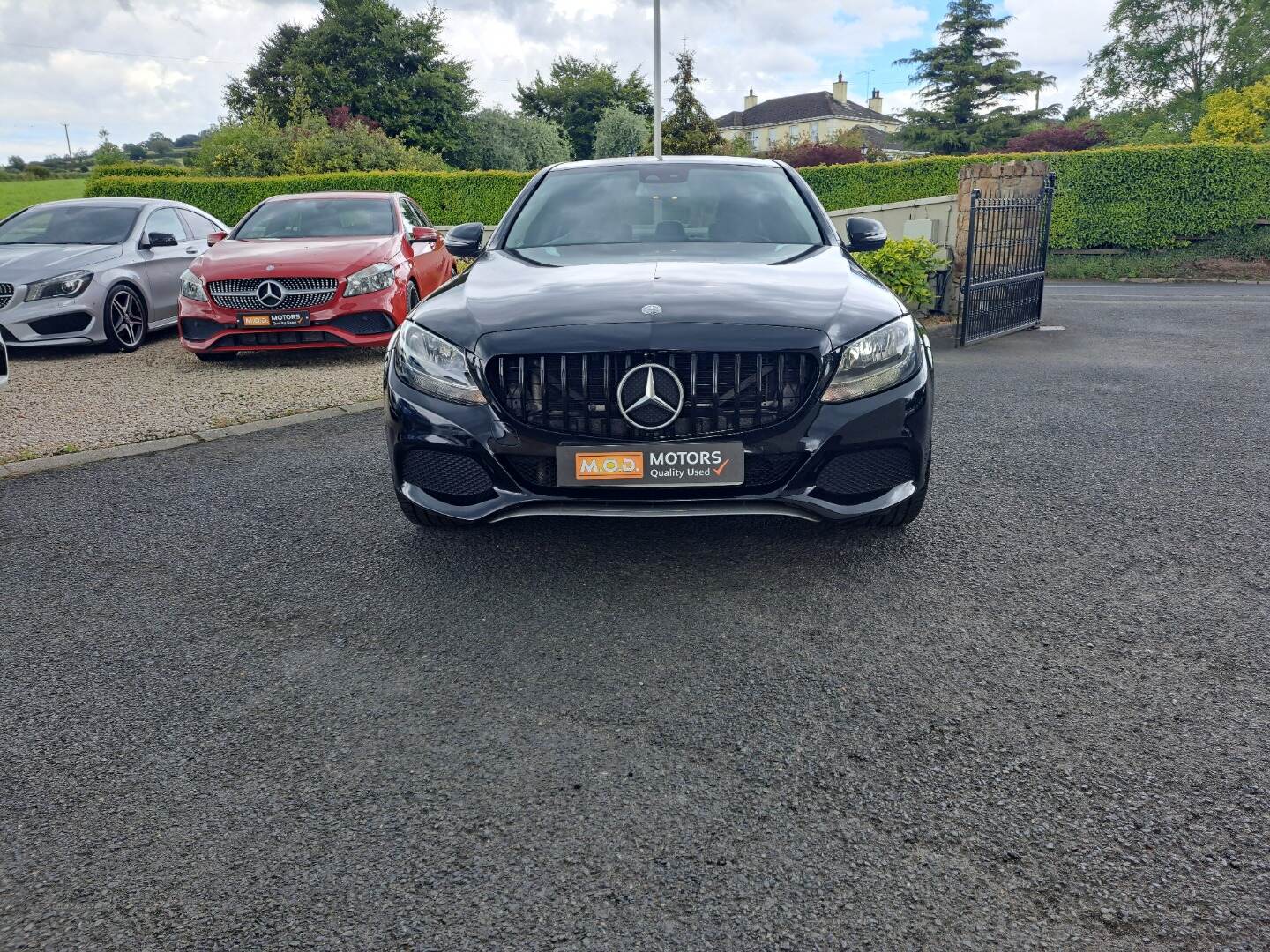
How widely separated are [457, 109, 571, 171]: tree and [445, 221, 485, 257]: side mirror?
139 ft

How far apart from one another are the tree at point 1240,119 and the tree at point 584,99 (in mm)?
33347

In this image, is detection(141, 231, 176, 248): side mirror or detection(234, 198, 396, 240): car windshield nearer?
detection(234, 198, 396, 240): car windshield

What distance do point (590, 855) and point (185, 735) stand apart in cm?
124

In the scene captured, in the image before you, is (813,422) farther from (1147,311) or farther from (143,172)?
(143,172)

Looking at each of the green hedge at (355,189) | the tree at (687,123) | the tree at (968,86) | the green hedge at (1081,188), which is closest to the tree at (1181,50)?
the tree at (968,86)

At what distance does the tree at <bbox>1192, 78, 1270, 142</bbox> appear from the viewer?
36.7m

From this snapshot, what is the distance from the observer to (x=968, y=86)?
51.9 meters

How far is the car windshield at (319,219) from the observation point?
10133 millimetres

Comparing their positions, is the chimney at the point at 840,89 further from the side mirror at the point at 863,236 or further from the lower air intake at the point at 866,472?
the lower air intake at the point at 866,472

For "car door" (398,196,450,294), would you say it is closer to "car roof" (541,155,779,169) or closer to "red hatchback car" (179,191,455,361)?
"red hatchback car" (179,191,455,361)

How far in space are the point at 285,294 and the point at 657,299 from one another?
5.93m

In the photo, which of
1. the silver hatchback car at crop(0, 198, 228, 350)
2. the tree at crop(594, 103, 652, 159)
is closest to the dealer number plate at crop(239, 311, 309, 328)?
the silver hatchback car at crop(0, 198, 228, 350)

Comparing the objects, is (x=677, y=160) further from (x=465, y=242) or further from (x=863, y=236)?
(x=465, y=242)

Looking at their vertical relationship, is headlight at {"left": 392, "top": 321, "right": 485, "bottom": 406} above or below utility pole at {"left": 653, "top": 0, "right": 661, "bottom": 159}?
below
